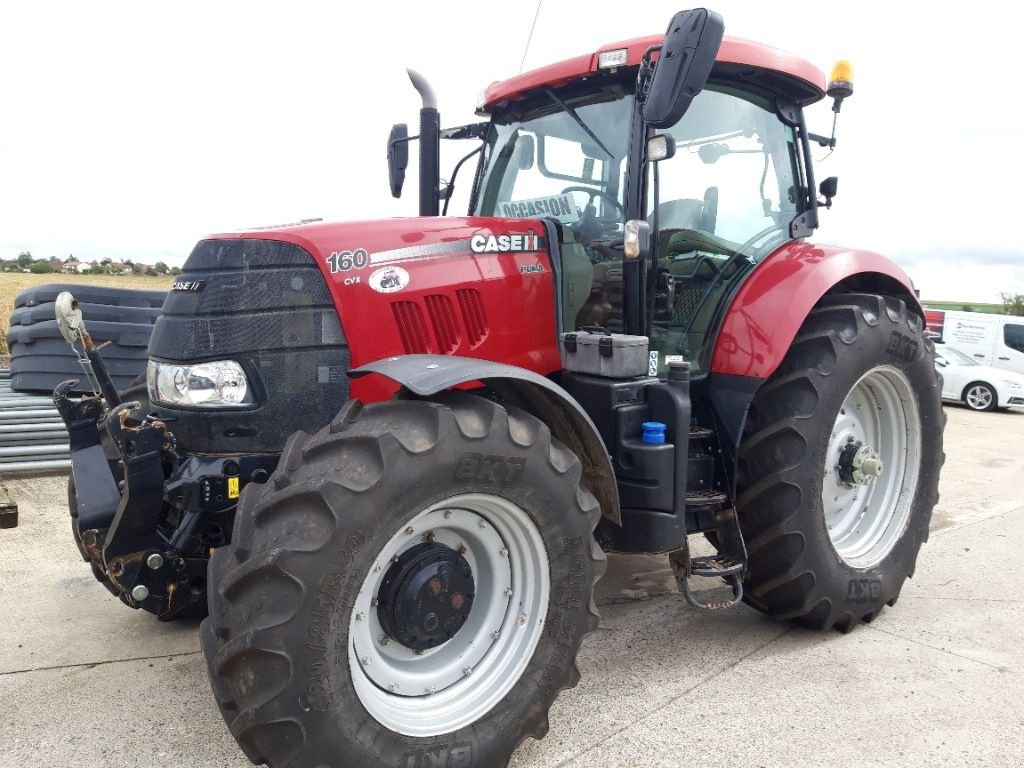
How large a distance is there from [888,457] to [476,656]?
2640 mm

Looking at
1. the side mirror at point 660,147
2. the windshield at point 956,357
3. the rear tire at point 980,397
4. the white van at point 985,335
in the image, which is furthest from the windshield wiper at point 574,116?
the white van at point 985,335

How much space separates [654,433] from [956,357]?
48.7ft

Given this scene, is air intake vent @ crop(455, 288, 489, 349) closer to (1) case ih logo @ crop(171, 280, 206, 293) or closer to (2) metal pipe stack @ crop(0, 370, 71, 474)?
(1) case ih logo @ crop(171, 280, 206, 293)

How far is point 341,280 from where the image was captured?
2.87 m

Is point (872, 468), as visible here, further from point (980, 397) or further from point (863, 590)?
point (980, 397)

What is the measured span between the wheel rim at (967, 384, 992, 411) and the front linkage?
602 inches

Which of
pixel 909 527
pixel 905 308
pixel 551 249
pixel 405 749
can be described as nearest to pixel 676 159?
pixel 551 249

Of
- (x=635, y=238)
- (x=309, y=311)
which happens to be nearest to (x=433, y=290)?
(x=309, y=311)

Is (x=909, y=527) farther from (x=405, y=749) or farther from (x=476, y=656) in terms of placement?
(x=405, y=749)

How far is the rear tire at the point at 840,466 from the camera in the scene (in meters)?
3.52

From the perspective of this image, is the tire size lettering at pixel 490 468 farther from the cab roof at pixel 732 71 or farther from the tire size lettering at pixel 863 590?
the tire size lettering at pixel 863 590

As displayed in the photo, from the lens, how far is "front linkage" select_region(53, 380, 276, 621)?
8.98ft

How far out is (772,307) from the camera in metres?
3.55

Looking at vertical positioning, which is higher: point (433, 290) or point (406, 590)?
point (433, 290)
